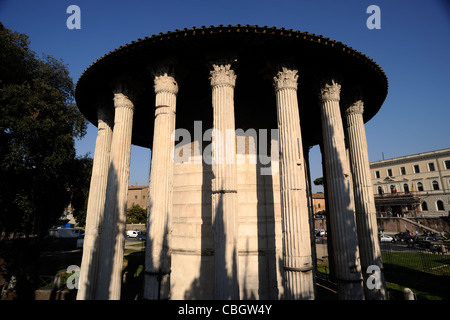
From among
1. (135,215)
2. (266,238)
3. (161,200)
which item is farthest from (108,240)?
(135,215)

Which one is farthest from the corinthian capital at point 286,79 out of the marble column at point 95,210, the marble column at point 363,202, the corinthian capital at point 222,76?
the marble column at point 95,210

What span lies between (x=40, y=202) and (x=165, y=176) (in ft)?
30.4

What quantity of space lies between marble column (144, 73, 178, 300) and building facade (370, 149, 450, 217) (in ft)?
154

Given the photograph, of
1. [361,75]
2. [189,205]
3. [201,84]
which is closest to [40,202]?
[189,205]

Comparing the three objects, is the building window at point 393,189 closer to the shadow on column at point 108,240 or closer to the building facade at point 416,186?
the building facade at point 416,186

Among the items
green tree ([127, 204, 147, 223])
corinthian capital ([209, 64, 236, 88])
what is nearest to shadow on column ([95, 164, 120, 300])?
corinthian capital ([209, 64, 236, 88])

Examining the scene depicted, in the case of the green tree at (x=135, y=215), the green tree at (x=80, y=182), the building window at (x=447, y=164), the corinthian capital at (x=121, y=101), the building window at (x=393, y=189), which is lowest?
the green tree at (x=135, y=215)

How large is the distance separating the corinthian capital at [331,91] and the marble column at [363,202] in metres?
1.74

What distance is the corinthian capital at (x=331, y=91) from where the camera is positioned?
8.28 meters

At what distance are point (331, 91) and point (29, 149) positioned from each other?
43.1 feet

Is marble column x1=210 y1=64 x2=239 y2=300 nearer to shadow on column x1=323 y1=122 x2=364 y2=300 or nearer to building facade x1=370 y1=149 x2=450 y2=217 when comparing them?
shadow on column x1=323 y1=122 x2=364 y2=300

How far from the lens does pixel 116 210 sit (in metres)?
7.96

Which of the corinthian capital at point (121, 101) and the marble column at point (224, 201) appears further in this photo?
the corinthian capital at point (121, 101)

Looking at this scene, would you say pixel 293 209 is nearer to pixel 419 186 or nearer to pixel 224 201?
pixel 224 201
